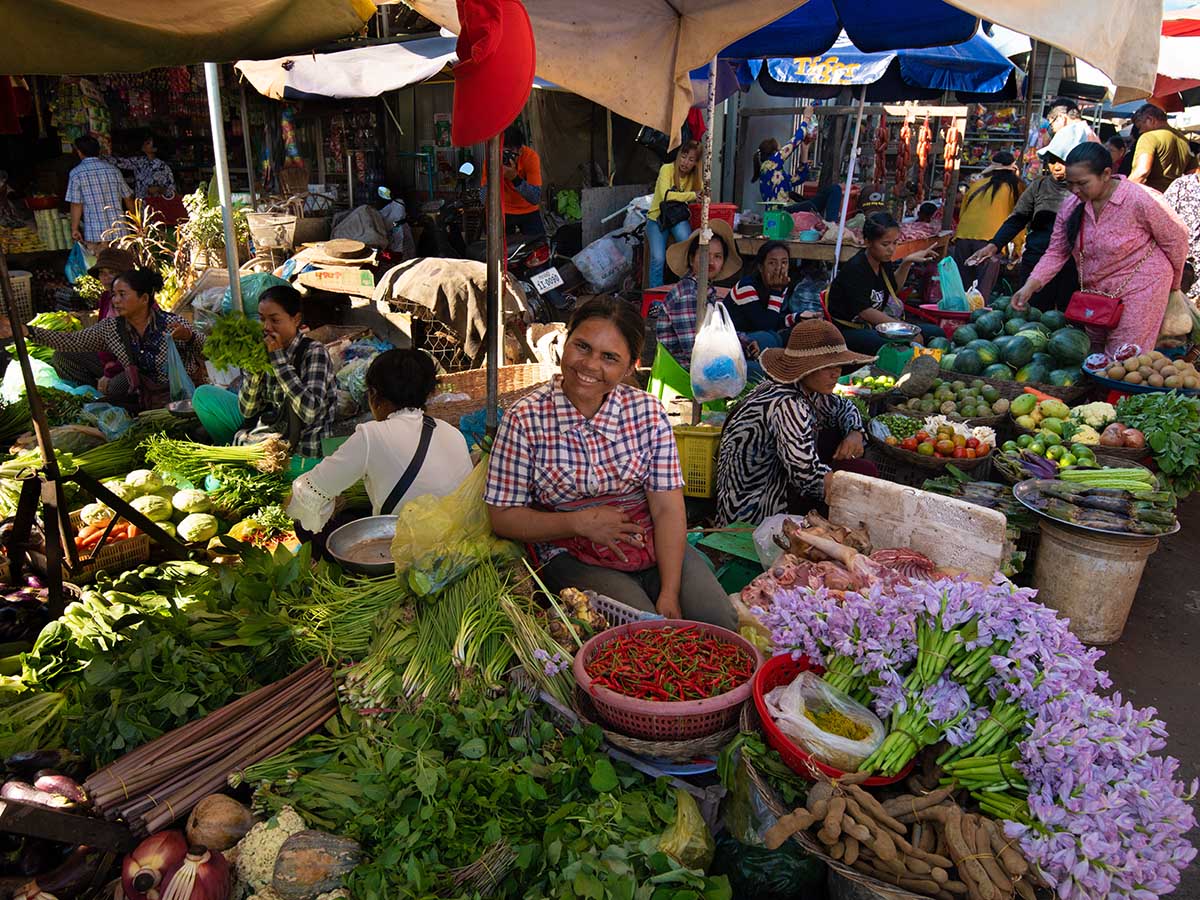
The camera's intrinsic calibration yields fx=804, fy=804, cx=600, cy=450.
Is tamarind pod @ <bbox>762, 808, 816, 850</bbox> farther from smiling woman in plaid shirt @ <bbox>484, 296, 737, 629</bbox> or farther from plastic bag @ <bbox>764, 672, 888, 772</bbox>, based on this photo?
smiling woman in plaid shirt @ <bbox>484, 296, 737, 629</bbox>

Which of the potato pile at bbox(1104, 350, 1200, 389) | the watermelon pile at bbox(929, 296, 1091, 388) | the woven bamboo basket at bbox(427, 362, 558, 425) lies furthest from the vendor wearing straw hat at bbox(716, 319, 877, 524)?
the potato pile at bbox(1104, 350, 1200, 389)

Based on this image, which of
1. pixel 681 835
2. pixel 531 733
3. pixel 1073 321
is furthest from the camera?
pixel 1073 321

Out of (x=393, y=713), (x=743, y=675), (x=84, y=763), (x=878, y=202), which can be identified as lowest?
(x=84, y=763)

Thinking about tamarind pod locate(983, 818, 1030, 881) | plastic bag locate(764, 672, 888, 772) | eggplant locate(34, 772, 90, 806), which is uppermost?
plastic bag locate(764, 672, 888, 772)

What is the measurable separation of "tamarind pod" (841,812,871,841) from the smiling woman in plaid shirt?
3.86 feet

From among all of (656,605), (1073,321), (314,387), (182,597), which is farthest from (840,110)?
(182,597)

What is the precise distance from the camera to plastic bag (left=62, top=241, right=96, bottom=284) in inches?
358

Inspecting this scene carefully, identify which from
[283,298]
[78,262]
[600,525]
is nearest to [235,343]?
[283,298]

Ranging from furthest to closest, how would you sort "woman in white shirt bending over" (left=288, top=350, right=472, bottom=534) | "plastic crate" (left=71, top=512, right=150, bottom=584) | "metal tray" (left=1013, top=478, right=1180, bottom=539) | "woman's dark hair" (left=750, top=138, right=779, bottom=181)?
"woman's dark hair" (left=750, top=138, right=779, bottom=181), "plastic crate" (left=71, top=512, right=150, bottom=584), "metal tray" (left=1013, top=478, right=1180, bottom=539), "woman in white shirt bending over" (left=288, top=350, right=472, bottom=534)

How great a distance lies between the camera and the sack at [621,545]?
2.95 m

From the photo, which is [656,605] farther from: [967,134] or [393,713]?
[967,134]

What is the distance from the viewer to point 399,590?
2770mm

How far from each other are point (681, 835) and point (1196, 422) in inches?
166

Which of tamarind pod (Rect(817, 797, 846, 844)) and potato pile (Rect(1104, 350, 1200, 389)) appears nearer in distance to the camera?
tamarind pod (Rect(817, 797, 846, 844))
